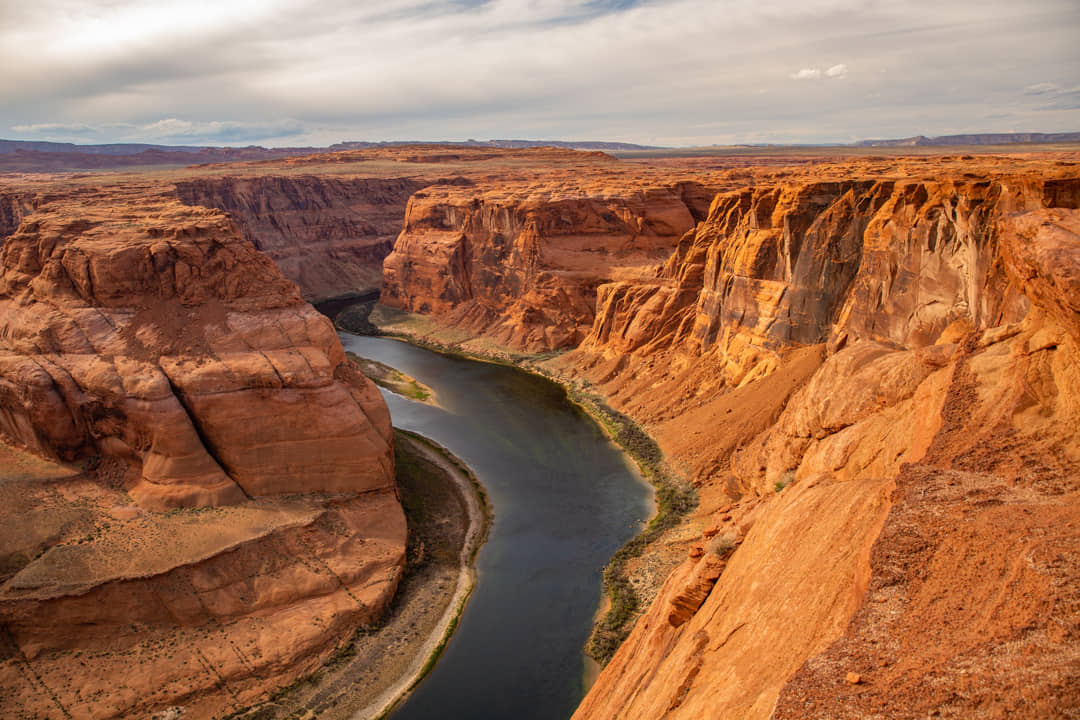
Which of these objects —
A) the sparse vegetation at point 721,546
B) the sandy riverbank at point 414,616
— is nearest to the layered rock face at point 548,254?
the sandy riverbank at point 414,616

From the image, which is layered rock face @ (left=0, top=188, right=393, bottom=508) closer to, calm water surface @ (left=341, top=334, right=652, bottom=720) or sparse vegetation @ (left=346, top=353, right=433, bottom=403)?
calm water surface @ (left=341, top=334, right=652, bottom=720)

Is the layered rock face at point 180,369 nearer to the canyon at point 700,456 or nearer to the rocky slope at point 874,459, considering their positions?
the canyon at point 700,456

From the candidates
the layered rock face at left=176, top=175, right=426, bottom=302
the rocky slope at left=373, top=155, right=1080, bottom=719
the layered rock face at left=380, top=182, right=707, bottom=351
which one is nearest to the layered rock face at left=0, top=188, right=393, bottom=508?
the rocky slope at left=373, top=155, right=1080, bottom=719

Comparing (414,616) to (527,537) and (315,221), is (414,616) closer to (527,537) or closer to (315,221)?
(527,537)

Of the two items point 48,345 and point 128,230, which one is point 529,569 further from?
point 128,230

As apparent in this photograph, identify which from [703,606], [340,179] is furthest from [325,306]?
[703,606]
